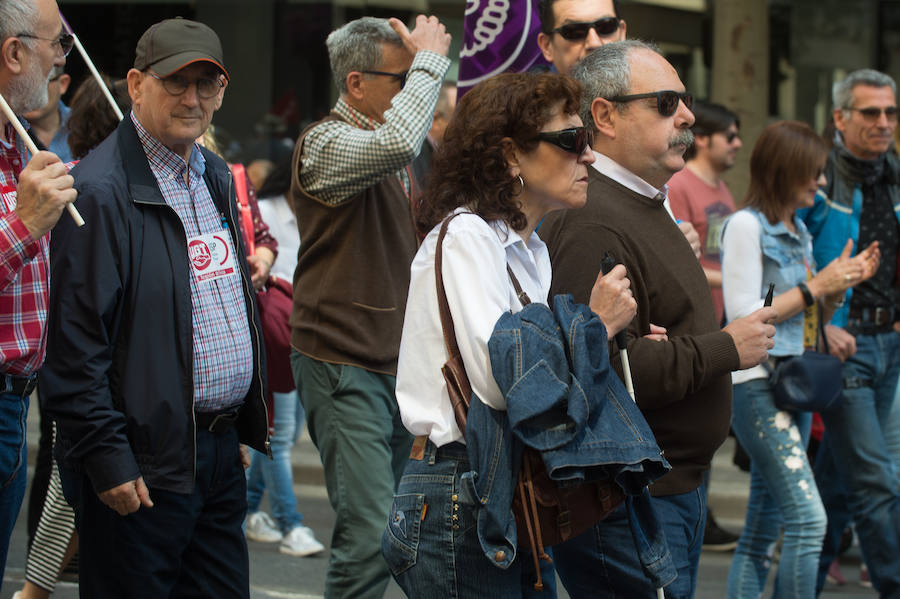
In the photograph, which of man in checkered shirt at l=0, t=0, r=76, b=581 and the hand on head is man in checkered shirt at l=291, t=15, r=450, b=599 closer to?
the hand on head

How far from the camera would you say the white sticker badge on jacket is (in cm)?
349

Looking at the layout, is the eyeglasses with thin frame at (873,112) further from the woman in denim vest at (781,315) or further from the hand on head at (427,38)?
the hand on head at (427,38)

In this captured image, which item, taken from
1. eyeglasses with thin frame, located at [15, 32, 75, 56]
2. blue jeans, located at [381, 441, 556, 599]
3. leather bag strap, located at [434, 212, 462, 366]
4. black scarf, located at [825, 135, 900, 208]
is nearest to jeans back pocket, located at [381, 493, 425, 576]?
blue jeans, located at [381, 441, 556, 599]

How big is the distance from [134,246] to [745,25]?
22.9 ft

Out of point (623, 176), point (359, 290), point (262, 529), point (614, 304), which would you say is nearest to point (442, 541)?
point (614, 304)

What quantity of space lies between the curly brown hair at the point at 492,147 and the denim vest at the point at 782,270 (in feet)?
7.34

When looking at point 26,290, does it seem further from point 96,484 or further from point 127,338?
point 96,484

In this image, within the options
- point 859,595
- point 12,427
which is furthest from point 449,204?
point 859,595

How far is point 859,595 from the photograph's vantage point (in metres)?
6.18

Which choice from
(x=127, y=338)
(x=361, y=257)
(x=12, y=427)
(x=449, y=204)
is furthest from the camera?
(x=361, y=257)

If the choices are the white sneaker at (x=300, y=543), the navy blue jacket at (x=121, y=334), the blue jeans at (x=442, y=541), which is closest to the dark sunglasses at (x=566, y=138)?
the blue jeans at (x=442, y=541)

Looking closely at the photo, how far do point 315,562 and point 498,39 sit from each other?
290 centimetres

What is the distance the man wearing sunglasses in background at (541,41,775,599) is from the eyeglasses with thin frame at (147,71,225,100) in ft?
3.36

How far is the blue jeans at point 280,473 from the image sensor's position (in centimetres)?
671
